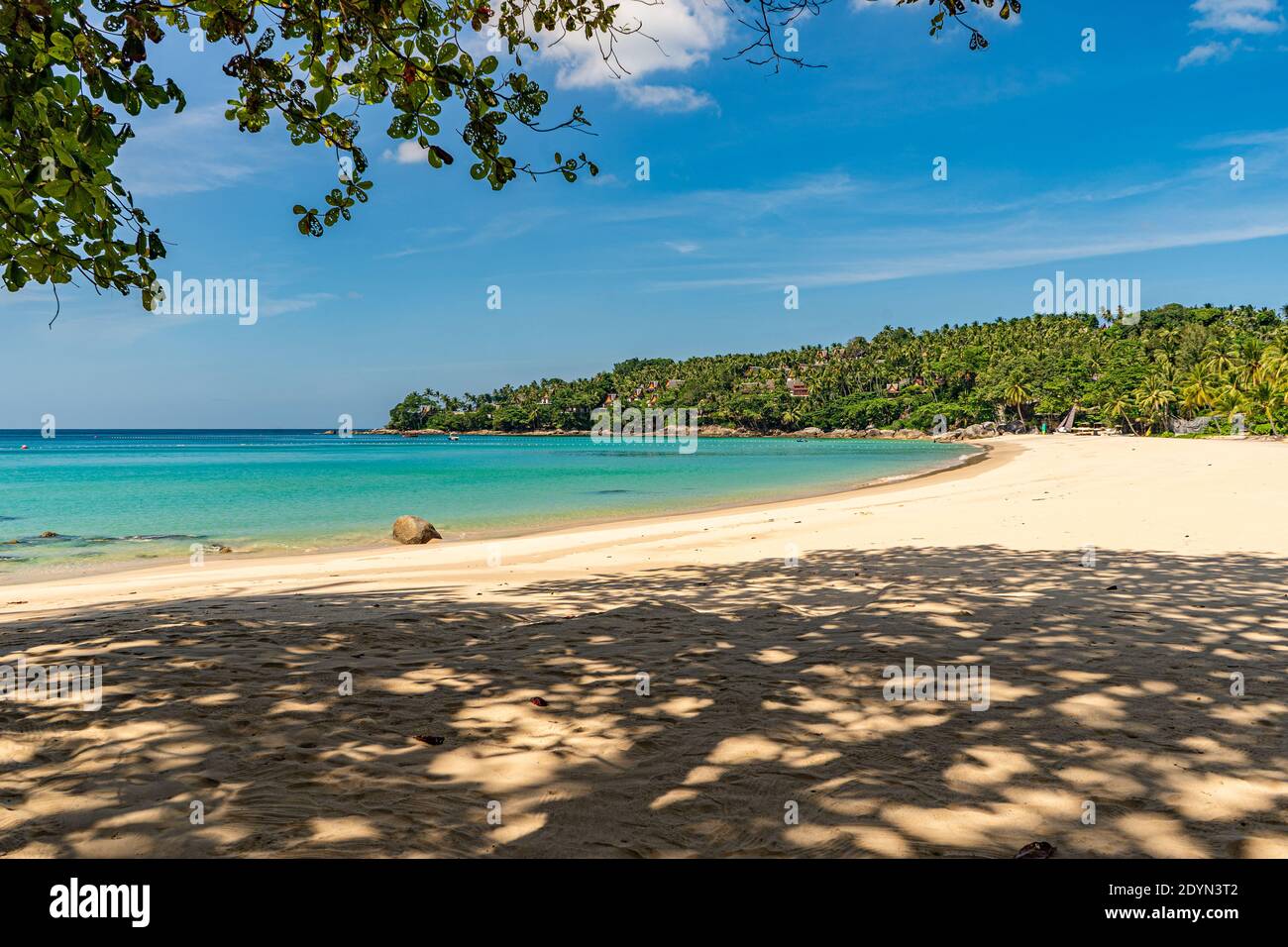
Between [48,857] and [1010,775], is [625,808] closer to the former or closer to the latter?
[1010,775]

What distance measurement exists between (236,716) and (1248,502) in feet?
75.3

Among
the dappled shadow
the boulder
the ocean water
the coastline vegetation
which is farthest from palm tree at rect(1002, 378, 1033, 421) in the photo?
the dappled shadow

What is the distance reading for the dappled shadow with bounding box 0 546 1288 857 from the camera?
331 centimetres

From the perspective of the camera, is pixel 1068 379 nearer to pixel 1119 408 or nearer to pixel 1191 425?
pixel 1119 408

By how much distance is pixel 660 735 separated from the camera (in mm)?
4523

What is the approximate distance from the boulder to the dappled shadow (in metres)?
12.3

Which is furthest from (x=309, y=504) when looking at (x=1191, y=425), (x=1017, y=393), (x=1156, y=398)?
(x=1017, y=393)

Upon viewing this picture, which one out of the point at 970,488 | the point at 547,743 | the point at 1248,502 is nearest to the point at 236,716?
the point at 547,743

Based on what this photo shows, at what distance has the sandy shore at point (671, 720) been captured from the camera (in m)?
3.34

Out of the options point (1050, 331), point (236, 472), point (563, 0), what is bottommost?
point (236, 472)

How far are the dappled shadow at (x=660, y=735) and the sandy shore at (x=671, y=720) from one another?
0.08ft

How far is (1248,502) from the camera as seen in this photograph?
60.5ft

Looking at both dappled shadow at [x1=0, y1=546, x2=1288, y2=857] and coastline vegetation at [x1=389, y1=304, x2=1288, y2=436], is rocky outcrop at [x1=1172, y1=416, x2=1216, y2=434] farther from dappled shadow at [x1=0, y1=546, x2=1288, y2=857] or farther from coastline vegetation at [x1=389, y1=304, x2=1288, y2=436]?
dappled shadow at [x1=0, y1=546, x2=1288, y2=857]

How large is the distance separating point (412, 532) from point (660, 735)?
57.2 feet
